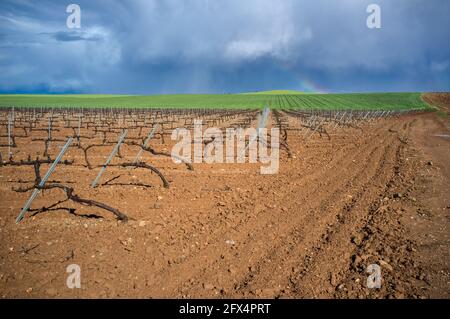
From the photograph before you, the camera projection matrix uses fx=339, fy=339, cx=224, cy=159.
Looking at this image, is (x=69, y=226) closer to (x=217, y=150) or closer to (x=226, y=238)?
(x=226, y=238)

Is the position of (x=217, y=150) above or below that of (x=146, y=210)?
above

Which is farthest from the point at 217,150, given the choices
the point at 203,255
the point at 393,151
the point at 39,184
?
the point at 203,255

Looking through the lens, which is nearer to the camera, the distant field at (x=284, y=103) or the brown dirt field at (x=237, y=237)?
the brown dirt field at (x=237, y=237)

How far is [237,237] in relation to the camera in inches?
231

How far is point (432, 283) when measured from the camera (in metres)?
4.44

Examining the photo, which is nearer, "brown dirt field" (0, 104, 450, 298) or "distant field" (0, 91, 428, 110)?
"brown dirt field" (0, 104, 450, 298)

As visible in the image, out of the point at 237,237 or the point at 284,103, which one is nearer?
the point at 237,237

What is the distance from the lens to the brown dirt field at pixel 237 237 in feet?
14.6

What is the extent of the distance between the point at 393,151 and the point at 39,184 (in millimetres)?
13604

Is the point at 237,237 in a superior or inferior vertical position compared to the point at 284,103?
inferior

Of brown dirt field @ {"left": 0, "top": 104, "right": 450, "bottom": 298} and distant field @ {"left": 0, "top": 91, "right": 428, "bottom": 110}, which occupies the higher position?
distant field @ {"left": 0, "top": 91, "right": 428, "bottom": 110}

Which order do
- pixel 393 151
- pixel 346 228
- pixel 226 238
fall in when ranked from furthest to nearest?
pixel 393 151
pixel 346 228
pixel 226 238

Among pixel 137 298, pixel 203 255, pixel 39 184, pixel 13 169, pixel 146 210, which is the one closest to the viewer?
pixel 137 298

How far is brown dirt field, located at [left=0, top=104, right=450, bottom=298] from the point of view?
4465 millimetres
